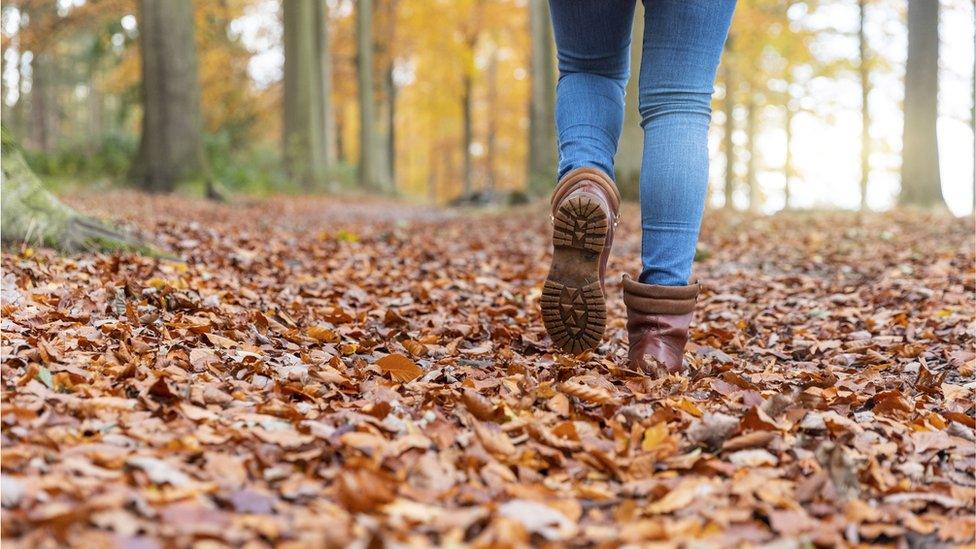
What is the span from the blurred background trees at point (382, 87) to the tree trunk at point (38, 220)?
5269 mm

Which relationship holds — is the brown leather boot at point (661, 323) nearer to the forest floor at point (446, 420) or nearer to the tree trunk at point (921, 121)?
the forest floor at point (446, 420)

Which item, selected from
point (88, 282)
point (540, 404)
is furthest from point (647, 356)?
point (88, 282)

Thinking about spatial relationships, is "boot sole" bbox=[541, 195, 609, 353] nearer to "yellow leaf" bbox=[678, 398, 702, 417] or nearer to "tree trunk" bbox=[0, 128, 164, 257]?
"yellow leaf" bbox=[678, 398, 702, 417]

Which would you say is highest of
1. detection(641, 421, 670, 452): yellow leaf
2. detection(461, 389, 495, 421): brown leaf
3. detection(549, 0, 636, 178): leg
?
detection(549, 0, 636, 178): leg

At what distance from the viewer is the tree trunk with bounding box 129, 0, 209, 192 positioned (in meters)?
10.1

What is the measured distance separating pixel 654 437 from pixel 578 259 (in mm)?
711

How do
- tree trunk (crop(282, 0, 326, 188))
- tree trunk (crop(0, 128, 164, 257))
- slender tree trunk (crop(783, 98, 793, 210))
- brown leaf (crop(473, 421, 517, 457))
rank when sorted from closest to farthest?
brown leaf (crop(473, 421, 517, 457)), tree trunk (crop(0, 128, 164, 257)), tree trunk (crop(282, 0, 326, 188)), slender tree trunk (crop(783, 98, 793, 210))

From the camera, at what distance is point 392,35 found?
21656 mm

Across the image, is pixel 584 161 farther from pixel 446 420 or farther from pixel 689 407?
pixel 446 420

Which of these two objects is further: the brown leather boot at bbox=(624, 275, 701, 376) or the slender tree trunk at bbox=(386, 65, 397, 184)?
the slender tree trunk at bbox=(386, 65, 397, 184)

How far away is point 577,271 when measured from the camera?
2.27 metres

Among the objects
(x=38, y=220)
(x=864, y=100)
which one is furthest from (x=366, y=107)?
(x=38, y=220)

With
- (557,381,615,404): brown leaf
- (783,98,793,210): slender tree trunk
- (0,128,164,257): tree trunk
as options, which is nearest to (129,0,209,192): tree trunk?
(0,128,164,257): tree trunk

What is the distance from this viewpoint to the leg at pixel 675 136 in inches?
88.1
